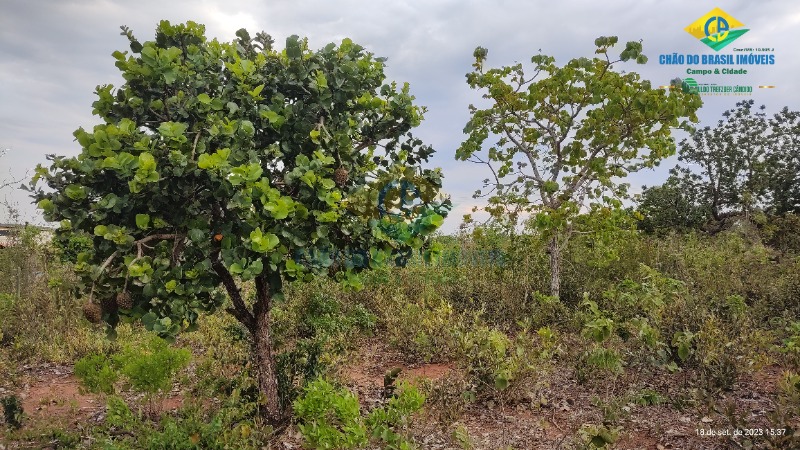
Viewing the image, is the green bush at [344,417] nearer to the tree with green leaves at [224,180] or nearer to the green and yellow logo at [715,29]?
the tree with green leaves at [224,180]

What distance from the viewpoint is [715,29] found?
889 centimetres

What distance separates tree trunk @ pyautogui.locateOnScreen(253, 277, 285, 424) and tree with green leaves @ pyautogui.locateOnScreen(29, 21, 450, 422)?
0.37m

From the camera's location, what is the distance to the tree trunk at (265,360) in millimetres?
4586

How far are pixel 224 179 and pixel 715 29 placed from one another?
9.06 m

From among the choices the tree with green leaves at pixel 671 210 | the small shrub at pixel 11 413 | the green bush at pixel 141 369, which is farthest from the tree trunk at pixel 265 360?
the tree with green leaves at pixel 671 210

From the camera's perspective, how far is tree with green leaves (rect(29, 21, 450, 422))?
128 inches

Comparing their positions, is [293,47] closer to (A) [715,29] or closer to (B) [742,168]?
(A) [715,29]

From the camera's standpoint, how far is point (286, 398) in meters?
4.96

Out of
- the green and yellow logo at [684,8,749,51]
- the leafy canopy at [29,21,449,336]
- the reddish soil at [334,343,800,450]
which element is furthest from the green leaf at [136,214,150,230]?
the green and yellow logo at [684,8,749,51]

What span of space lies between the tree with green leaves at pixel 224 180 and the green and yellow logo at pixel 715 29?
7.14m

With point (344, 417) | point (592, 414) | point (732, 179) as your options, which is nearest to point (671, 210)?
point (732, 179)

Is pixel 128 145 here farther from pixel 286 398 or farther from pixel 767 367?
pixel 767 367

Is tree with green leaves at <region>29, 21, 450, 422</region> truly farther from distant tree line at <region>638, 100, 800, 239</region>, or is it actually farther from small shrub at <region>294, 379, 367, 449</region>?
distant tree line at <region>638, 100, 800, 239</region>

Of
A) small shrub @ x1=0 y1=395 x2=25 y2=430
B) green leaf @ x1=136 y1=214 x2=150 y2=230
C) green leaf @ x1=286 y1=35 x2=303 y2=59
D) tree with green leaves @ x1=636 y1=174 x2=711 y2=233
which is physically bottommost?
small shrub @ x1=0 y1=395 x2=25 y2=430
